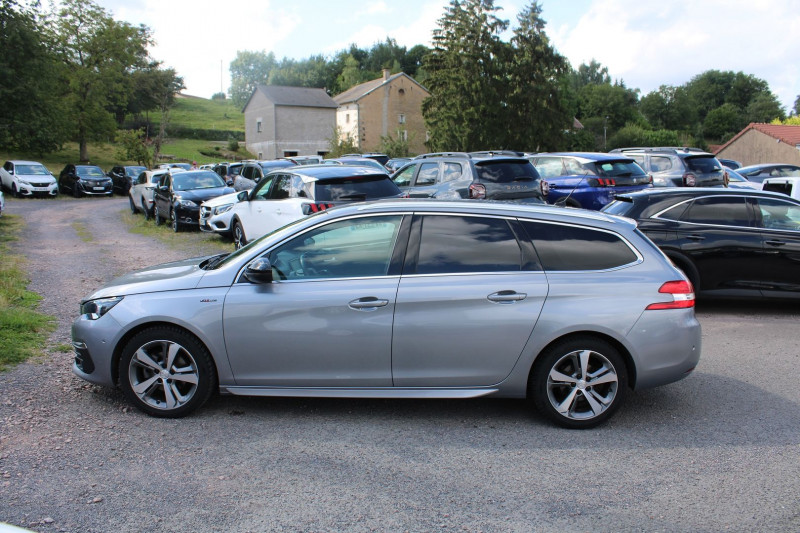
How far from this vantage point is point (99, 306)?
204 inches

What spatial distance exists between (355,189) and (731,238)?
5.51 metres

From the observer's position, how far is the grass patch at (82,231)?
17264 millimetres

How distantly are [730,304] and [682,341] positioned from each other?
17.0ft

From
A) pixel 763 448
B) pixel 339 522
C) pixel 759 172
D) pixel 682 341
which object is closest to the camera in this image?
pixel 339 522

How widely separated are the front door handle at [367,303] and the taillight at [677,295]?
195 cm

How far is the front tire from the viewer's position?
16.4ft

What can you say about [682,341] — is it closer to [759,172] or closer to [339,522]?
[339,522]

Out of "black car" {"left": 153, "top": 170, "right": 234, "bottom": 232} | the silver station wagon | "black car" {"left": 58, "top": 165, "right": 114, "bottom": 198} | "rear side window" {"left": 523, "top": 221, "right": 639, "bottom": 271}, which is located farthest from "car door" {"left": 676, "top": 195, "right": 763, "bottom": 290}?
"black car" {"left": 58, "top": 165, "right": 114, "bottom": 198}

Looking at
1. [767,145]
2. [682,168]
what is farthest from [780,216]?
[767,145]

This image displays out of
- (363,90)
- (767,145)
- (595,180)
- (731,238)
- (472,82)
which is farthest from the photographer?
(363,90)

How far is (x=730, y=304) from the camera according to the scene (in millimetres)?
9430

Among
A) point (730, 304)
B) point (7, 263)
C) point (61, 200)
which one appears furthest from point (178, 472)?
point (61, 200)

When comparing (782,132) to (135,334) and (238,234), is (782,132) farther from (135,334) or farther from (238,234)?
(135,334)

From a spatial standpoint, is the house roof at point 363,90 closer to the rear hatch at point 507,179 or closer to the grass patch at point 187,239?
the grass patch at point 187,239
